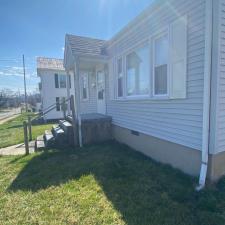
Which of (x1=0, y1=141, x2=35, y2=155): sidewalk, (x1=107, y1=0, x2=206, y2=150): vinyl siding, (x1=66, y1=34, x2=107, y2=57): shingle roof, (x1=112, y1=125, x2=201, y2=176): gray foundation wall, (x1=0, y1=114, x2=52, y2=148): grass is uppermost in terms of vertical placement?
(x1=66, y1=34, x2=107, y2=57): shingle roof

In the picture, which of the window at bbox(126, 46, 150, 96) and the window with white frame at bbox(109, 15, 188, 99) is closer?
the window with white frame at bbox(109, 15, 188, 99)

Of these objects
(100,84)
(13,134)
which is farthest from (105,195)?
(13,134)

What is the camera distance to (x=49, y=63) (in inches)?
732

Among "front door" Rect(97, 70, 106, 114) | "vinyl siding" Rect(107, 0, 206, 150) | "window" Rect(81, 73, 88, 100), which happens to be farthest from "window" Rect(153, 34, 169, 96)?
"window" Rect(81, 73, 88, 100)

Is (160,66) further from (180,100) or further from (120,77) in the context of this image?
(120,77)

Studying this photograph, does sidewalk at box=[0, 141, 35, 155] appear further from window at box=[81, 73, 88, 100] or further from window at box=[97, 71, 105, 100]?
window at box=[81, 73, 88, 100]

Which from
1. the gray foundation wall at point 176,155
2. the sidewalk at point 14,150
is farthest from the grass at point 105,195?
the sidewalk at point 14,150

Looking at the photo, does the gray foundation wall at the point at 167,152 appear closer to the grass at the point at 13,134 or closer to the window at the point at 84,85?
the window at the point at 84,85

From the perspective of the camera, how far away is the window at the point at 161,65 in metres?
4.32

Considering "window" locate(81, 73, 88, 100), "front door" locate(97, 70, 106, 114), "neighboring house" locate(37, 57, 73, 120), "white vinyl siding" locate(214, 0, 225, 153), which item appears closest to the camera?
"white vinyl siding" locate(214, 0, 225, 153)

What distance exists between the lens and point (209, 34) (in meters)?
3.14

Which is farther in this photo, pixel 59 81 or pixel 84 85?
pixel 59 81

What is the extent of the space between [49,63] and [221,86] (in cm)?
1809

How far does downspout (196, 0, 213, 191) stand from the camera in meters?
3.12
